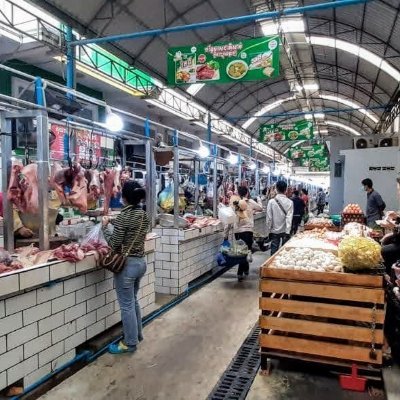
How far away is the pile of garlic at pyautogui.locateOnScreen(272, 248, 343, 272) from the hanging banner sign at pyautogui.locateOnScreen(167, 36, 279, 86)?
4.54m

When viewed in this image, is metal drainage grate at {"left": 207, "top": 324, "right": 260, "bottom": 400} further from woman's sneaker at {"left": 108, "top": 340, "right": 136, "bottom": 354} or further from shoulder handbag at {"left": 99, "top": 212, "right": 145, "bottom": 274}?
shoulder handbag at {"left": 99, "top": 212, "right": 145, "bottom": 274}

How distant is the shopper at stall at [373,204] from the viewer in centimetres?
859

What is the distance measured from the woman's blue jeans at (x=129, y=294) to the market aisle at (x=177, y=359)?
0.74ft

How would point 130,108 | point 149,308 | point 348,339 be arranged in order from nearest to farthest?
point 348,339
point 149,308
point 130,108

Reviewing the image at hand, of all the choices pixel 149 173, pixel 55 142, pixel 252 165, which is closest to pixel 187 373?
pixel 149 173

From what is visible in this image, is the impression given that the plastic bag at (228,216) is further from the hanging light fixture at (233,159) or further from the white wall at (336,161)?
the white wall at (336,161)

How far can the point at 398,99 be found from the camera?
47.8 ft

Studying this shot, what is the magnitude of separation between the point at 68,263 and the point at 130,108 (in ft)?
41.6

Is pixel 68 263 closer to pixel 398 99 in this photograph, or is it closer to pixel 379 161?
pixel 379 161

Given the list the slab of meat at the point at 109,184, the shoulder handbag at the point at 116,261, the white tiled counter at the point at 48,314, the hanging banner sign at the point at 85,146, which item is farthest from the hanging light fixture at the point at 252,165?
the shoulder handbag at the point at 116,261

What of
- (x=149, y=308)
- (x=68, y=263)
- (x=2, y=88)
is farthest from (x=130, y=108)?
(x=68, y=263)

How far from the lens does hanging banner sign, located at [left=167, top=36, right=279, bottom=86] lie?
7.66 meters

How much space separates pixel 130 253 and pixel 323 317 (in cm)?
197

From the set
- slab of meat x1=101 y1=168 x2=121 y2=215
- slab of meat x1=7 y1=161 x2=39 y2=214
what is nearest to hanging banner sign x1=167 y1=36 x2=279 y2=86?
slab of meat x1=101 y1=168 x2=121 y2=215
